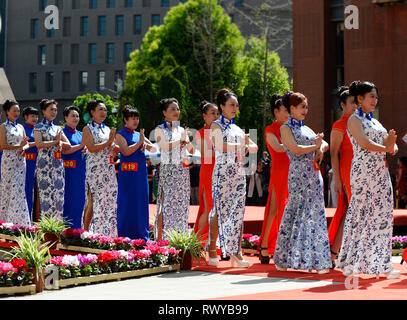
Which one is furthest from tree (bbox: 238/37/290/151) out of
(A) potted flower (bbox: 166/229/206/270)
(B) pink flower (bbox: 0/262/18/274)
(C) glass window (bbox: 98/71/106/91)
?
(B) pink flower (bbox: 0/262/18/274)

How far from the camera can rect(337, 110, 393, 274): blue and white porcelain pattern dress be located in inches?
299

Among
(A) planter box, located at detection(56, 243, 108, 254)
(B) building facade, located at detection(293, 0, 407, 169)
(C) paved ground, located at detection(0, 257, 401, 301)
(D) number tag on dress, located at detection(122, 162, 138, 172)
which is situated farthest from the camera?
(B) building facade, located at detection(293, 0, 407, 169)

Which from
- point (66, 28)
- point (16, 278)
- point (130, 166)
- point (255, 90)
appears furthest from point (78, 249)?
point (66, 28)

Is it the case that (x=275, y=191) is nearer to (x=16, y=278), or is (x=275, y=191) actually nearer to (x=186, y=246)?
(x=186, y=246)

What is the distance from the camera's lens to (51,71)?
250ft

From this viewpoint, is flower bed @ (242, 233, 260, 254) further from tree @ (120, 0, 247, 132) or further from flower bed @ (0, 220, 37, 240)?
tree @ (120, 0, 247, 132)

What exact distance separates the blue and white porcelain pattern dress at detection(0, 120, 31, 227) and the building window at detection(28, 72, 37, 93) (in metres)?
65.5

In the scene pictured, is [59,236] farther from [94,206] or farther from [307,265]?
[307,265]

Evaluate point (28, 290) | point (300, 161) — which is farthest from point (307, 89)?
point (28, 290)

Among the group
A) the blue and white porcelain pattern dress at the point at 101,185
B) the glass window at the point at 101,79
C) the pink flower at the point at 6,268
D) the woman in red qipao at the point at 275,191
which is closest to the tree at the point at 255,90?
the glass window at the point at 101,79

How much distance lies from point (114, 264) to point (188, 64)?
3609 centimetres

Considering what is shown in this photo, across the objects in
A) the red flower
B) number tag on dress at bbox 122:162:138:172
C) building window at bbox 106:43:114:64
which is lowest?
the red flower

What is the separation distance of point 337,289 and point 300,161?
1.95 metres
